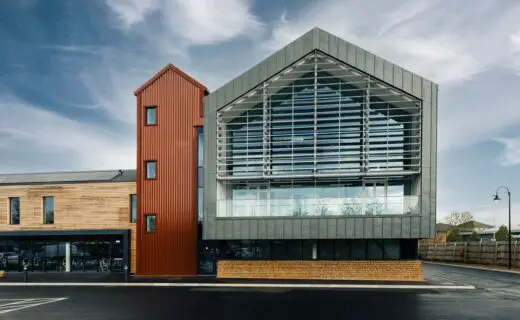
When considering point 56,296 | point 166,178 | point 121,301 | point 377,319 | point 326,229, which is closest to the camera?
point 377,319

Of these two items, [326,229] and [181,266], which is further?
[181,266]

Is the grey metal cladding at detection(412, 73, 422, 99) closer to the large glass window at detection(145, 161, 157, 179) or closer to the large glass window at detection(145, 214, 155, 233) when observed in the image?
the large glass window at detection(145, 161, 157, 179)

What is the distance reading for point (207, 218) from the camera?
80.3ft

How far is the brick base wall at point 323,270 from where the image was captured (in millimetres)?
23859

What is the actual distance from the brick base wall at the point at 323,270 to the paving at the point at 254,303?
339cm

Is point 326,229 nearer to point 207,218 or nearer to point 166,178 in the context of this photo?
point 207,218

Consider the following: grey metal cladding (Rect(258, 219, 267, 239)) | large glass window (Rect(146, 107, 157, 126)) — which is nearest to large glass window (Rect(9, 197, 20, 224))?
large glass window (Rect(146, 107, 157, 126))

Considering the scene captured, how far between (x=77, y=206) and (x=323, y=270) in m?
16.9

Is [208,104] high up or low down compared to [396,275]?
up

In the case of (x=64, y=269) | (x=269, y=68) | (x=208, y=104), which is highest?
(x=269, y=68)

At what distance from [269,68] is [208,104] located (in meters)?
4.03

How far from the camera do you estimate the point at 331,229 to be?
76.5 ft

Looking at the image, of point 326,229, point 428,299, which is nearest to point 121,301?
point 326,229

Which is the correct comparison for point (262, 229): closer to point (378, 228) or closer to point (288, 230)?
point (288, 230)
